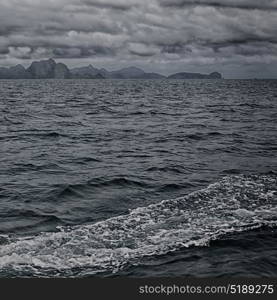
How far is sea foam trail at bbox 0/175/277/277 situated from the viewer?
1011 cm

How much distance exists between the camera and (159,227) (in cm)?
1254

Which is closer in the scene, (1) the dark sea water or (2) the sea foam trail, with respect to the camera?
(2) the sea foam trail

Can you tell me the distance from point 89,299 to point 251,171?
1299 centimetres

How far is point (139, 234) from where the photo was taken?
1202 cm

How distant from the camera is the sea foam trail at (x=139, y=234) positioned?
1011cm

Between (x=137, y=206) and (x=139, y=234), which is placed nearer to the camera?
(x=139, y=234)

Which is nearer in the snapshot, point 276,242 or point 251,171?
point 276,242

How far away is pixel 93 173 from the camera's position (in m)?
19.3

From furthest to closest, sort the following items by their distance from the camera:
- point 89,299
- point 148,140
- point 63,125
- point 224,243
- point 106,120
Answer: point 106,120 → point 63,125 → point 148,140 → point 224,243 → point 89,299

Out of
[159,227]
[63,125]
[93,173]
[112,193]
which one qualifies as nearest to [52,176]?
[93,173]

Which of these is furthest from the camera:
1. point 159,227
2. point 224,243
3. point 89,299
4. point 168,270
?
point 159,227

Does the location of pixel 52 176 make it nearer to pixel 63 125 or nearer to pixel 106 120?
pixel 63 125

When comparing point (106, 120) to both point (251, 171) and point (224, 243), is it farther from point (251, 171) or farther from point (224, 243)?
point (224, 243)

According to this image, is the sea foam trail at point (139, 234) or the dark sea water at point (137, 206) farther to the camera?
the dark sea water at point (137, 206)
